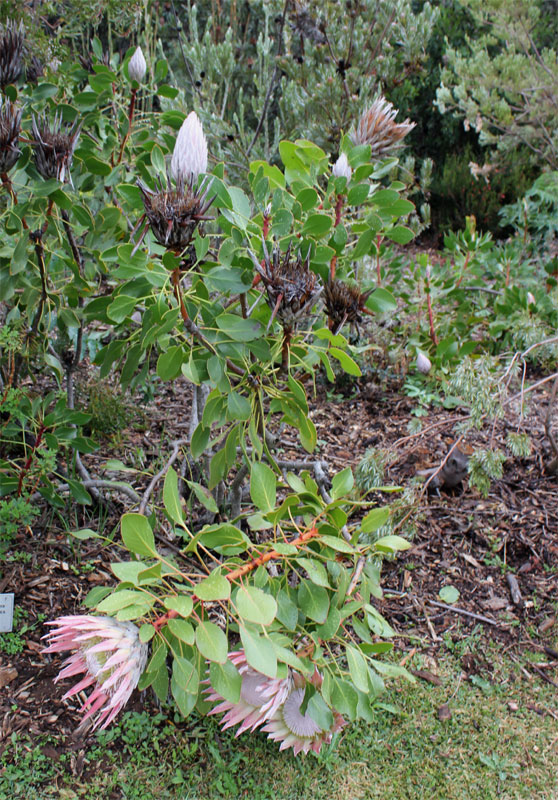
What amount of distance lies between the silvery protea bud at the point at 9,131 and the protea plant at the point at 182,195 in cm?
56

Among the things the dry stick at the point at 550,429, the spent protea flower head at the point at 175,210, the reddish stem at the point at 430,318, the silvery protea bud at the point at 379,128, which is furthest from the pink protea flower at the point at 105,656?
the reddish stem at the point at 430,318

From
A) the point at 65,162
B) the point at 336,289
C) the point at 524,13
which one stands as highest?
the point at 524,13

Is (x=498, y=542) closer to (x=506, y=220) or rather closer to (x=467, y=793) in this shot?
(x=467, y=793)

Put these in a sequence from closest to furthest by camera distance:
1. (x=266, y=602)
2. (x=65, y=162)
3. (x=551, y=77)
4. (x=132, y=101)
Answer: (x=266, y=602)
(x=65, y=162)
(x=132, y=101)
(x=551, y=77)

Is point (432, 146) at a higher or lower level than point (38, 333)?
lower

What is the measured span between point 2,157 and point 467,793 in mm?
2060

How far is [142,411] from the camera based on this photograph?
10.2 feet

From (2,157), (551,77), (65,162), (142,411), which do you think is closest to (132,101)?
(65,162)

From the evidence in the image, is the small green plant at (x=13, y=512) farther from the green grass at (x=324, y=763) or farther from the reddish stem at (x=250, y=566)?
the reddish stem at (x=250, y=566)

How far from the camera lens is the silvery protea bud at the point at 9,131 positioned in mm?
1514

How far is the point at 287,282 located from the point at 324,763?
1.34 m

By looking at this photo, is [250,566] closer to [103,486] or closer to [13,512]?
[13,512]

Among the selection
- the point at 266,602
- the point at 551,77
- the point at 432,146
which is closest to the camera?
the point at 266,602

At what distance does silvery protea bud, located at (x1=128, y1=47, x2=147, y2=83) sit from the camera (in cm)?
195
